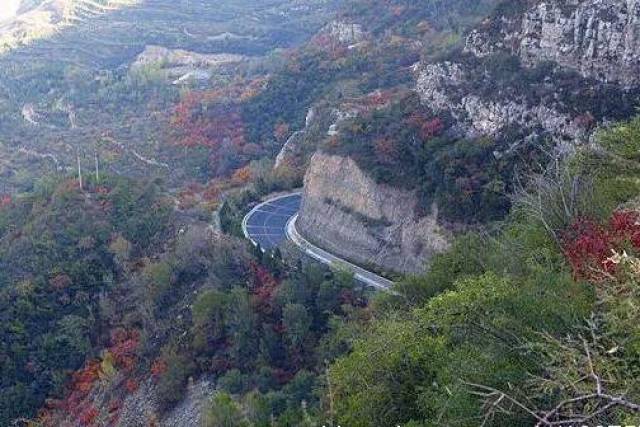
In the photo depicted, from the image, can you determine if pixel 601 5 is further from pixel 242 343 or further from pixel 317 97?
pixel 317 97

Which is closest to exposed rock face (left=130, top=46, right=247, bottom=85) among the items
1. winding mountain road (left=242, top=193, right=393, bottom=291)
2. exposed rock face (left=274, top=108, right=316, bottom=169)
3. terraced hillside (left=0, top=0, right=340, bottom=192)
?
terraced hillside (left=0, top=0, right=340, bottom=192)

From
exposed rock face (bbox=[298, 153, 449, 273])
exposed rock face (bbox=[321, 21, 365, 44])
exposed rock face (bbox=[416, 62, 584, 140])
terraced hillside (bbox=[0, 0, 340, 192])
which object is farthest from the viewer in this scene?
exposed rock face (bbox=[321, 21, 365, 44])

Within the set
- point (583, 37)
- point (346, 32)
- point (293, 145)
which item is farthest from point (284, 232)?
point (346, 32)

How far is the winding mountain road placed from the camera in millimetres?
31766

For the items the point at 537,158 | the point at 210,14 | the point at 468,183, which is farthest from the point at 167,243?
the point at 210,14

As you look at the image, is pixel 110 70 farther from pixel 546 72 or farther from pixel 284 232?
pixel 546 72

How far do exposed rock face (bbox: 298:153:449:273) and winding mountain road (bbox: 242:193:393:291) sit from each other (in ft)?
1.73

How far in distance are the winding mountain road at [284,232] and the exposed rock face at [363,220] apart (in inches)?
20.8

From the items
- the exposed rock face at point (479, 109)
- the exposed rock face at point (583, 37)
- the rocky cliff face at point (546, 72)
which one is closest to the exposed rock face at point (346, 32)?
the exposed rock face at point (479, 109)

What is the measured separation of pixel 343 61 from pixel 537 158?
1411 inches

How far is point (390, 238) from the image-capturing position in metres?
32.4

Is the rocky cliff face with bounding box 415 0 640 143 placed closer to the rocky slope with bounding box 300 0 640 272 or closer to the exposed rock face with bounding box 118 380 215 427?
the rocky slope with bounding box 300 0 640 272

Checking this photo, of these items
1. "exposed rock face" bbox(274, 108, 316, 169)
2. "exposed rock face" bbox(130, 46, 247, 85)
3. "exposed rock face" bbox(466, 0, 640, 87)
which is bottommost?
"exposed rock face" bbox(130, 46, 247, 85)

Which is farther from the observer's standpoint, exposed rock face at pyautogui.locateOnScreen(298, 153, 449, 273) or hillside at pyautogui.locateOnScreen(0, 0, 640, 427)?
exposed rock face at pyautogui.locateOnScreen(298, 153, 449, 273)
